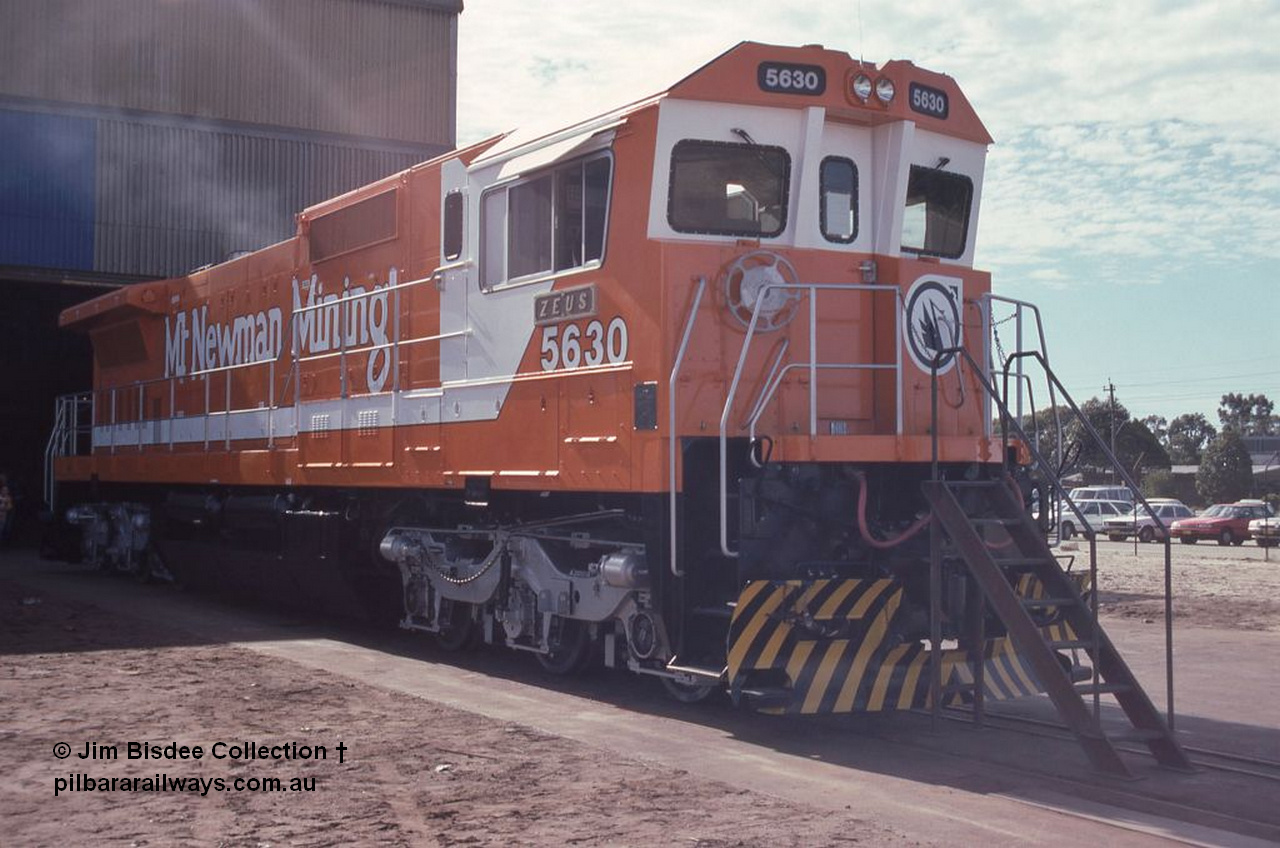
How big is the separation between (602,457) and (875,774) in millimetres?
2928

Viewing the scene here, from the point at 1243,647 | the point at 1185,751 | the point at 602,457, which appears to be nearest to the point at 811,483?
the point at 602,457

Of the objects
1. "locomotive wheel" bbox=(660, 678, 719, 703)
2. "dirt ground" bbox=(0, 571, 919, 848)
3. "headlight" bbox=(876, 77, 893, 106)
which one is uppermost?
"headlight" bbox=(876, 77, 893, 106)

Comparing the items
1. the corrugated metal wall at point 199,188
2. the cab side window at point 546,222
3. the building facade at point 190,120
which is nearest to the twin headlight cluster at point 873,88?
the cab side window at point 546,222

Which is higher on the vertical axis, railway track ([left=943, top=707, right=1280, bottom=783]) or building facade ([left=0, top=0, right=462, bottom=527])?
building facade ([left=0, top=0, right=462, bottom=527])

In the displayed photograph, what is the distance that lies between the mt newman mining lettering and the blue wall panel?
359 inches

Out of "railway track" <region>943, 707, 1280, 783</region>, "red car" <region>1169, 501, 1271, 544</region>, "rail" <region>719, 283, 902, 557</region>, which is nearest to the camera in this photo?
"railway track" <region>943, 707, 1280, 783</region>

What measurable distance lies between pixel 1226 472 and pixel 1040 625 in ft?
230

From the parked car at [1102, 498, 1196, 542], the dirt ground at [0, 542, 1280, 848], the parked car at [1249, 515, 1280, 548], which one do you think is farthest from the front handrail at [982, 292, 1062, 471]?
the parked car at [1102, 498, 1196, 542]

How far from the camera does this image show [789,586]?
851cm

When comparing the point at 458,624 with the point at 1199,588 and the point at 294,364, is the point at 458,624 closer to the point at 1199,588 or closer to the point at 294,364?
the point at 294,364

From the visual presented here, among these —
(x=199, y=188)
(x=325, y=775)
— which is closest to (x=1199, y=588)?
(x=325, y=775)

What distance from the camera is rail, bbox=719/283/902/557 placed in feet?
27.9

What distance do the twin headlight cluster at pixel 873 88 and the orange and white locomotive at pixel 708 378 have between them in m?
0.01

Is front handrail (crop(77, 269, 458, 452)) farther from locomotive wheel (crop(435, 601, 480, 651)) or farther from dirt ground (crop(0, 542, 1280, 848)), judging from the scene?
dirt ground (crop(0, 542, 1280, 848))
